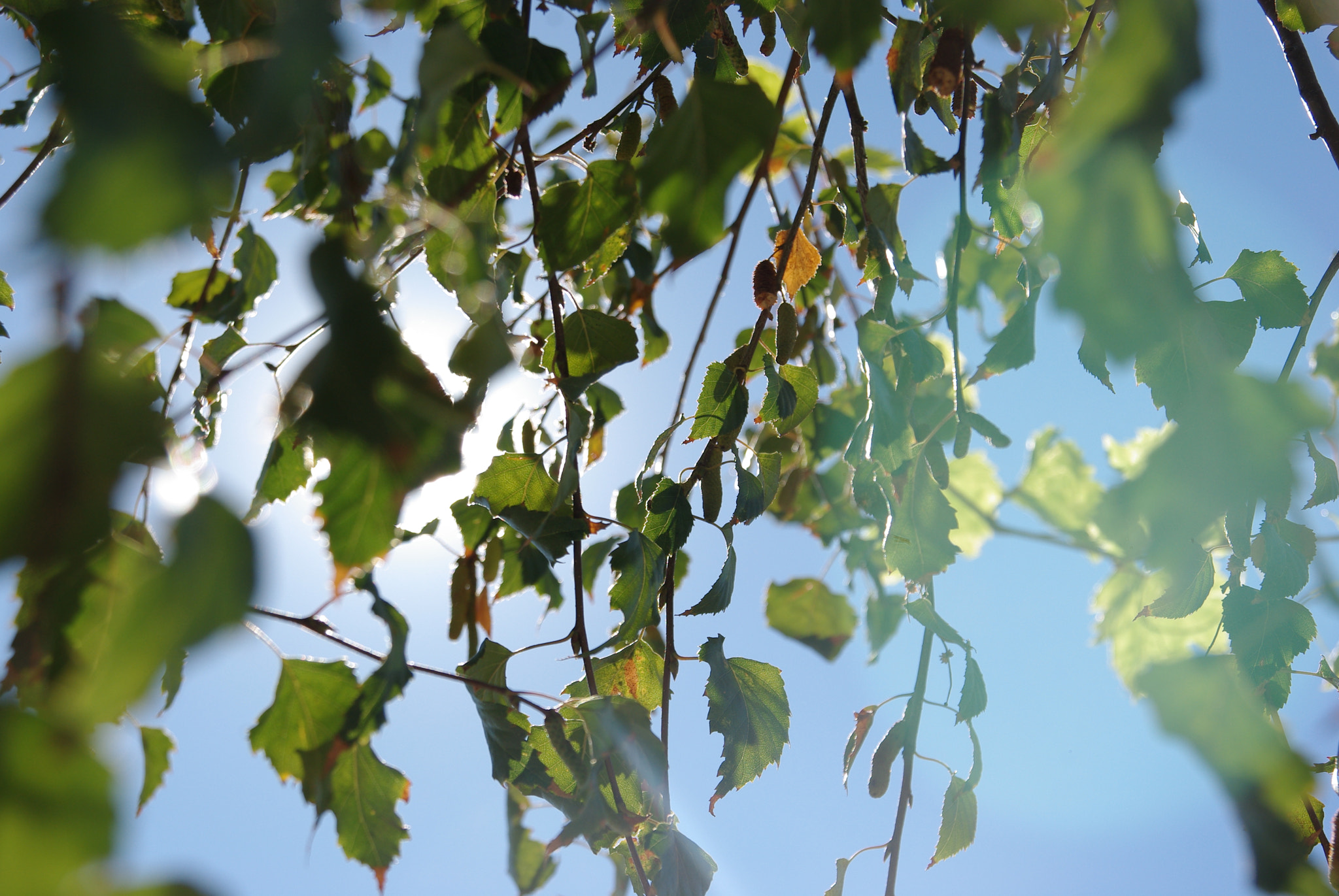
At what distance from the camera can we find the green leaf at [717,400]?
18.6 inches

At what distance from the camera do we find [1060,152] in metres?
0.15

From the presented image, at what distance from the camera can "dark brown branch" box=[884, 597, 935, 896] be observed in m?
0.50

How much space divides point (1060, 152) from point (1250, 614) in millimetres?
398

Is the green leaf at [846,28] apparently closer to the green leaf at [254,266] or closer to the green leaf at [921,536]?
the green leaf at [921,536]

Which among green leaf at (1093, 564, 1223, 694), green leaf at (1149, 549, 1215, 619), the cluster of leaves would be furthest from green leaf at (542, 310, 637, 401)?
green leaf at (1093, 564, 1223, 694)

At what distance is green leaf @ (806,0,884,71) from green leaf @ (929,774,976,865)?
494 millimetres

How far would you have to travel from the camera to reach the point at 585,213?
44 centimetres

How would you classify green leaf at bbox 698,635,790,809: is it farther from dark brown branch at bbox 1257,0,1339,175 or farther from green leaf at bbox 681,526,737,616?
dark brown branch at bbox 1257,0,1339,175

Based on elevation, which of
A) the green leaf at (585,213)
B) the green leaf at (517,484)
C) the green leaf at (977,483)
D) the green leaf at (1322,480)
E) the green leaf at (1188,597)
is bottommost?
the green leaf at (1188,597)

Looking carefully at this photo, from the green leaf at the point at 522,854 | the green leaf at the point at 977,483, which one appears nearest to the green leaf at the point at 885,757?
the green leaf at the point at 522,854

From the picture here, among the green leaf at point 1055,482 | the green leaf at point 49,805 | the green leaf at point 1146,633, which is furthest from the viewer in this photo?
the green leaf at point 1055,482

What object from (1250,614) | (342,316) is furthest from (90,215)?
(1250,614)

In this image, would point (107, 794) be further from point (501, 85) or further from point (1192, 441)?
point (501, 85)

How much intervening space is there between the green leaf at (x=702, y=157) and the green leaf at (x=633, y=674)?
356mm
